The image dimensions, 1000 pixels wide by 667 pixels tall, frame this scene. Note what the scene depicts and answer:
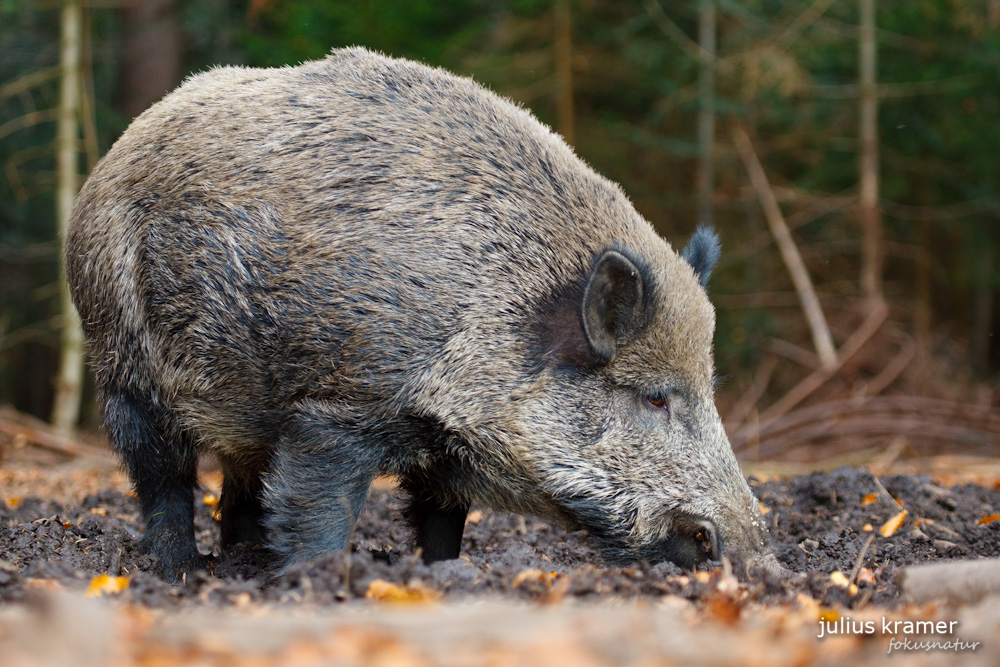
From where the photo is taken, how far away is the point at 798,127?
13.9 meters

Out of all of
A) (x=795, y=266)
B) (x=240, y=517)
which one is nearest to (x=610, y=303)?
(x=240, y=517)

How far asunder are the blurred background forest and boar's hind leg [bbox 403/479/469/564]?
18.8 feet

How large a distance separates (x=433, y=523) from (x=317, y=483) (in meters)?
0.89

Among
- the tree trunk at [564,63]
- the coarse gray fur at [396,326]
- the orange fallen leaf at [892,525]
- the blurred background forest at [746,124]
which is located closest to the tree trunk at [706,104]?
the blurred background forest at [746,124]

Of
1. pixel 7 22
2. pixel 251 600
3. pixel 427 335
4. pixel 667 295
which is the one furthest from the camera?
pixel 7 22

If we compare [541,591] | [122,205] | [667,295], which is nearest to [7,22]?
[122,205]

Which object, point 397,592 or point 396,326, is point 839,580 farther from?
point 396,326

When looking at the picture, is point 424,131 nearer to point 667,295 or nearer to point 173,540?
point 667,295


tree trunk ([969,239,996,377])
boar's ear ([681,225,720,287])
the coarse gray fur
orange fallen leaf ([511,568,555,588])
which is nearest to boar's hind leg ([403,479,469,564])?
the coarse gray fur

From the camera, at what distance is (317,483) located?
3.83 metres

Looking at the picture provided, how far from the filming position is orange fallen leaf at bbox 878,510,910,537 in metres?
4.83

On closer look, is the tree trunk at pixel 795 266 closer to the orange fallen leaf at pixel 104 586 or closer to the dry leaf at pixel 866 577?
the dry leaf at pixel 866 577

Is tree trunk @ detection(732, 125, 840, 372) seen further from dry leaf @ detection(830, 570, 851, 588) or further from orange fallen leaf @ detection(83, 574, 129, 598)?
orange fallen leaf @ detection(83, 574, 129, 598)

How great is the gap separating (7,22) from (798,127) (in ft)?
38.9
